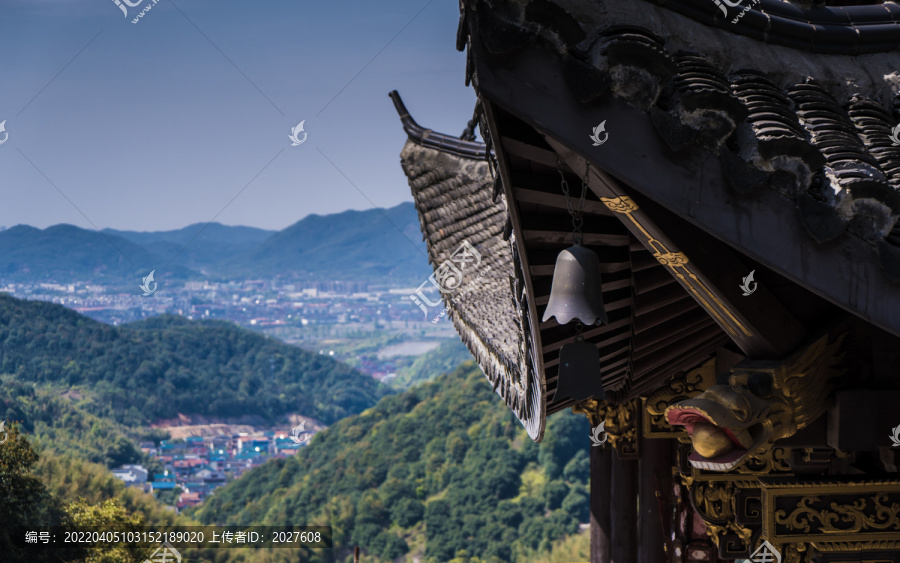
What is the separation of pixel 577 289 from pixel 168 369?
49714 millimetres

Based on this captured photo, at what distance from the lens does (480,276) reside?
275 inches

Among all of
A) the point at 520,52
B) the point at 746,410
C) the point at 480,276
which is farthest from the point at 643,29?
the point at 480,276

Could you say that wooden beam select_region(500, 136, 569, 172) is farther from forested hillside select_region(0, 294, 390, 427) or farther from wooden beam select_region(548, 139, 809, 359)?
forested hillside select_region(0, 294, 390, 427)

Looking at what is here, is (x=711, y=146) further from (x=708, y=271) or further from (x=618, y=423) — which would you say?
(x=618, y=423)

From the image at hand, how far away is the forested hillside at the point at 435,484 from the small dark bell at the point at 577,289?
32771mm

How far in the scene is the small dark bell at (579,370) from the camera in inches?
110

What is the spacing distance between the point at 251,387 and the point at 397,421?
15679 mm

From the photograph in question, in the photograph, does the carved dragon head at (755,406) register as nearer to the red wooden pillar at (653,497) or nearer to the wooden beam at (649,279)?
the wooden beam at (649,279)

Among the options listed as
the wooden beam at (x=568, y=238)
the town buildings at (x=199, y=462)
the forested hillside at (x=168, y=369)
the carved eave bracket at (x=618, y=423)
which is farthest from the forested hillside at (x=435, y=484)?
the wooden beam at (x=568, y=238)

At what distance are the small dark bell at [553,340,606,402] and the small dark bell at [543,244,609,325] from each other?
0.59ft

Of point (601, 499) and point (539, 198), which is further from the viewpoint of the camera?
point (601, 499)

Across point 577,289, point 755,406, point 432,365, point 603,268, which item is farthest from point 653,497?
point 432,365

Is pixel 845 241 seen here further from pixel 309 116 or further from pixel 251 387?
pixel 309 116

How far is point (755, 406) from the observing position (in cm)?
290
